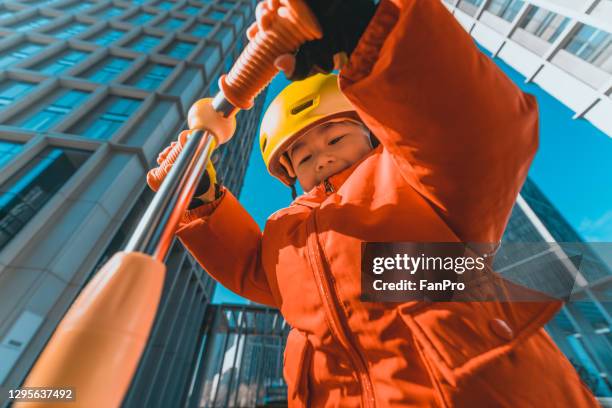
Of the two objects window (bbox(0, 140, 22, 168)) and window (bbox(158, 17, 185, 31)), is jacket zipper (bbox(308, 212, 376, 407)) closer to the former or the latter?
window (bbox(0, 140, 22, 168))

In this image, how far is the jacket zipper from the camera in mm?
830

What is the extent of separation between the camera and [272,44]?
66 centimetres

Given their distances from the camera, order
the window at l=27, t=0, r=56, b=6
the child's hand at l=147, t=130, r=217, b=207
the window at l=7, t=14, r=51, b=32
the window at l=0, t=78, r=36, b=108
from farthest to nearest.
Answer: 1. the window at l=27, t=0, r=56, b=6
2. the window at l=7, t=14, r=51, b=32
3. the window at l=0, t=78, r=36, b=108
4. the child's hand at l=147, t=130, r=217, b=207

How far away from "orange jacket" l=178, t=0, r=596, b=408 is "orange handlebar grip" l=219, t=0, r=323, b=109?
155 millimetres

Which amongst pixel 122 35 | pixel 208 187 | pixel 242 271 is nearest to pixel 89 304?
pixel 208 187

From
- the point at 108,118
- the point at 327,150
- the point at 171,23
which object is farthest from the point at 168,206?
the point at 171,23

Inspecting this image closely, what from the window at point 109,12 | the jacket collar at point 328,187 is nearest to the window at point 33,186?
the jacket collar at point 328,187

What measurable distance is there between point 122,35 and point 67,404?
1484 cm

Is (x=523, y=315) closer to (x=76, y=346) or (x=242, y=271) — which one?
(x=76, y=346)

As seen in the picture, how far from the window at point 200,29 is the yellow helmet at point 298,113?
44.4 feet

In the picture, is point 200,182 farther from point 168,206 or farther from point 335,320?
point 335,320

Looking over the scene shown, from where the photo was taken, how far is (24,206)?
15.5ft

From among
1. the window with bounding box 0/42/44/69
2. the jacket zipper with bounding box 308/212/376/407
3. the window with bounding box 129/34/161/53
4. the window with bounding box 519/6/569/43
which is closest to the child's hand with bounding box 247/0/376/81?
the jacket zipper with bounding box 308/212/376/407

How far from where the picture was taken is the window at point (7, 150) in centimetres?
501
